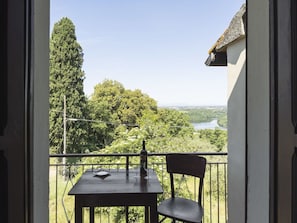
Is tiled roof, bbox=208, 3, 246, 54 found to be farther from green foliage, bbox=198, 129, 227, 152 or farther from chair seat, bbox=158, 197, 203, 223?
green foliage, bbox=198, 129, 227, 152

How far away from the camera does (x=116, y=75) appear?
664 cm

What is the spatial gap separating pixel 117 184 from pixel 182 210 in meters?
0.70

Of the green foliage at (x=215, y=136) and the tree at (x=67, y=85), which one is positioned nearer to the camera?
the green foliage at (x=215, y=136)

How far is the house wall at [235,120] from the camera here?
8.41 ft

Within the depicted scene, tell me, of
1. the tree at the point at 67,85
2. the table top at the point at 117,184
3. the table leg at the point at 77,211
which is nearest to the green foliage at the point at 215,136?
the tree at the point at 67,85

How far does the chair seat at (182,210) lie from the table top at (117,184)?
1.09 ft

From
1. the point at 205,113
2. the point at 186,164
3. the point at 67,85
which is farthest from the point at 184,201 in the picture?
the point at 67,85

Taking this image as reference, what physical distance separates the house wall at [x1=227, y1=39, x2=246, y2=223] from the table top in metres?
0.74

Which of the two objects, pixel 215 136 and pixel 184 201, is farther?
pixel 215 136

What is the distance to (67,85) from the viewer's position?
6.59 m
